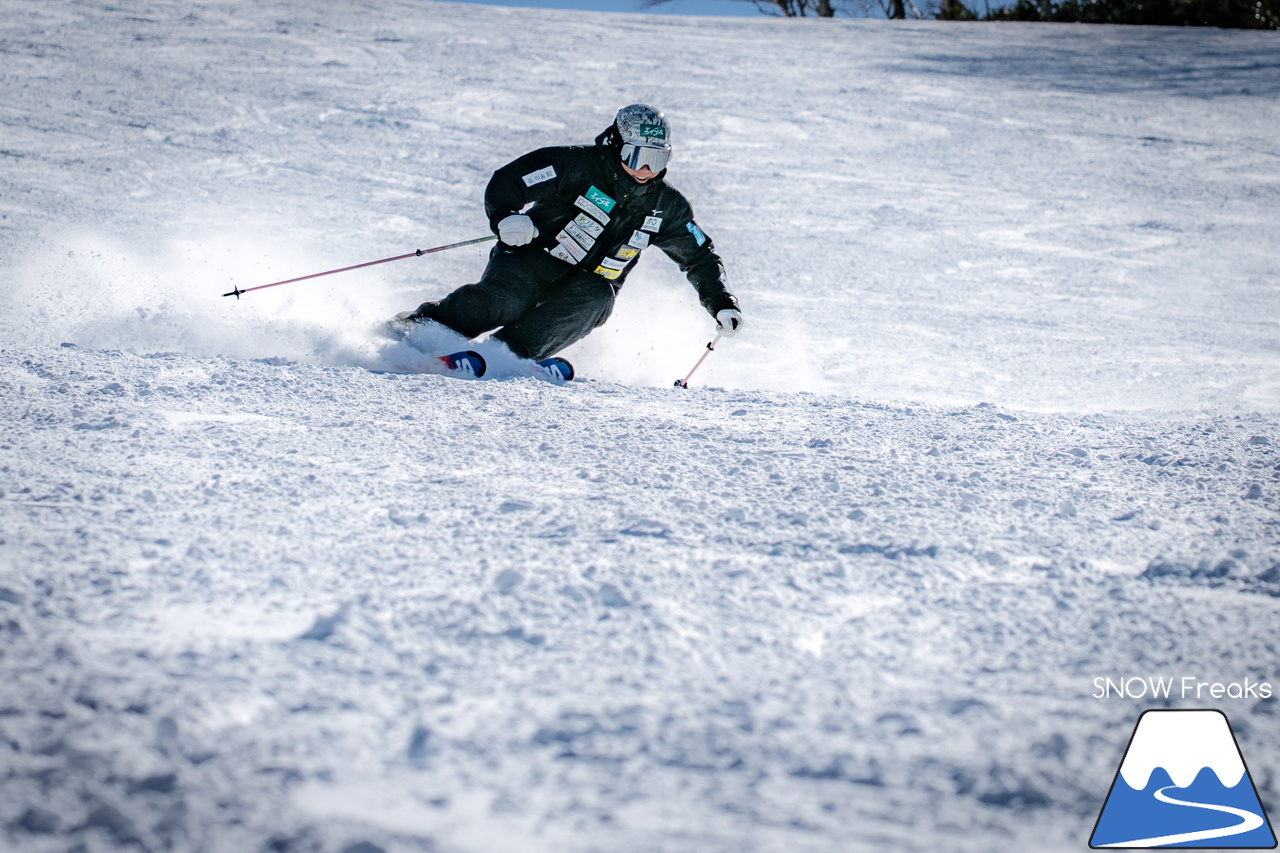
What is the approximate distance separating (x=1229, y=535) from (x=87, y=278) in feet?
18.9

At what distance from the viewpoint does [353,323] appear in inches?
201

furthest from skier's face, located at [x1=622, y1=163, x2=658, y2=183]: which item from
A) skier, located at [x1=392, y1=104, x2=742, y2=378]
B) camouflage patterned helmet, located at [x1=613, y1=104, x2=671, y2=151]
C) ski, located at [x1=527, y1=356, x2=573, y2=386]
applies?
ski, located at [x1=527, y1=356, x2=573, y2=386]

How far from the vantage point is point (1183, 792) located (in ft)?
5.49

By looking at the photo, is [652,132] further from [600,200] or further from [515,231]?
[515,231]

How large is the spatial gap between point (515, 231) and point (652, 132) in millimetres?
833

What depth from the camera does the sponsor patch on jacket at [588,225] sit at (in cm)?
468

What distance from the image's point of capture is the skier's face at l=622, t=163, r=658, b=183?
4577 mm

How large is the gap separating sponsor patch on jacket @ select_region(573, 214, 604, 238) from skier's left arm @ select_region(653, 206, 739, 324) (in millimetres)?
370

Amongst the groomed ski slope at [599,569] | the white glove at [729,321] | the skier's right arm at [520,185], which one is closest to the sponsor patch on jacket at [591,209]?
the skier's right arm at [520,185]

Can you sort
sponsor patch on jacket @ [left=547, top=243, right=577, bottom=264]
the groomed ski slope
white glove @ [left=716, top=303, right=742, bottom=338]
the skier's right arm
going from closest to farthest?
the groomed ski slope
the skier's right arm
sponsor patch on jacket @ [left=547, top=243, right=577, bottom=264]
white glove @ [left=716, top=303, right=742, bottom=338]

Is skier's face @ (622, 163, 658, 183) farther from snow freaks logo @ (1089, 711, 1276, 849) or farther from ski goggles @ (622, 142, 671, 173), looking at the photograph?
snow freaks logo @ (1089, 711, 1276, 849)

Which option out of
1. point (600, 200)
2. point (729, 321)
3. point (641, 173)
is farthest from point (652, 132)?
point (729, 321)

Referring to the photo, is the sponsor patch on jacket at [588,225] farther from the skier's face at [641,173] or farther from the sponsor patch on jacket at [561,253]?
the skier's face at [641,173]

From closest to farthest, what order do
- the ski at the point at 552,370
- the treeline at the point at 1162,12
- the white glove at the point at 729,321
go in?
the ski at the point at 552,370 < the white glove at the point at 729,321 < the treeline at the point at 1162,12
